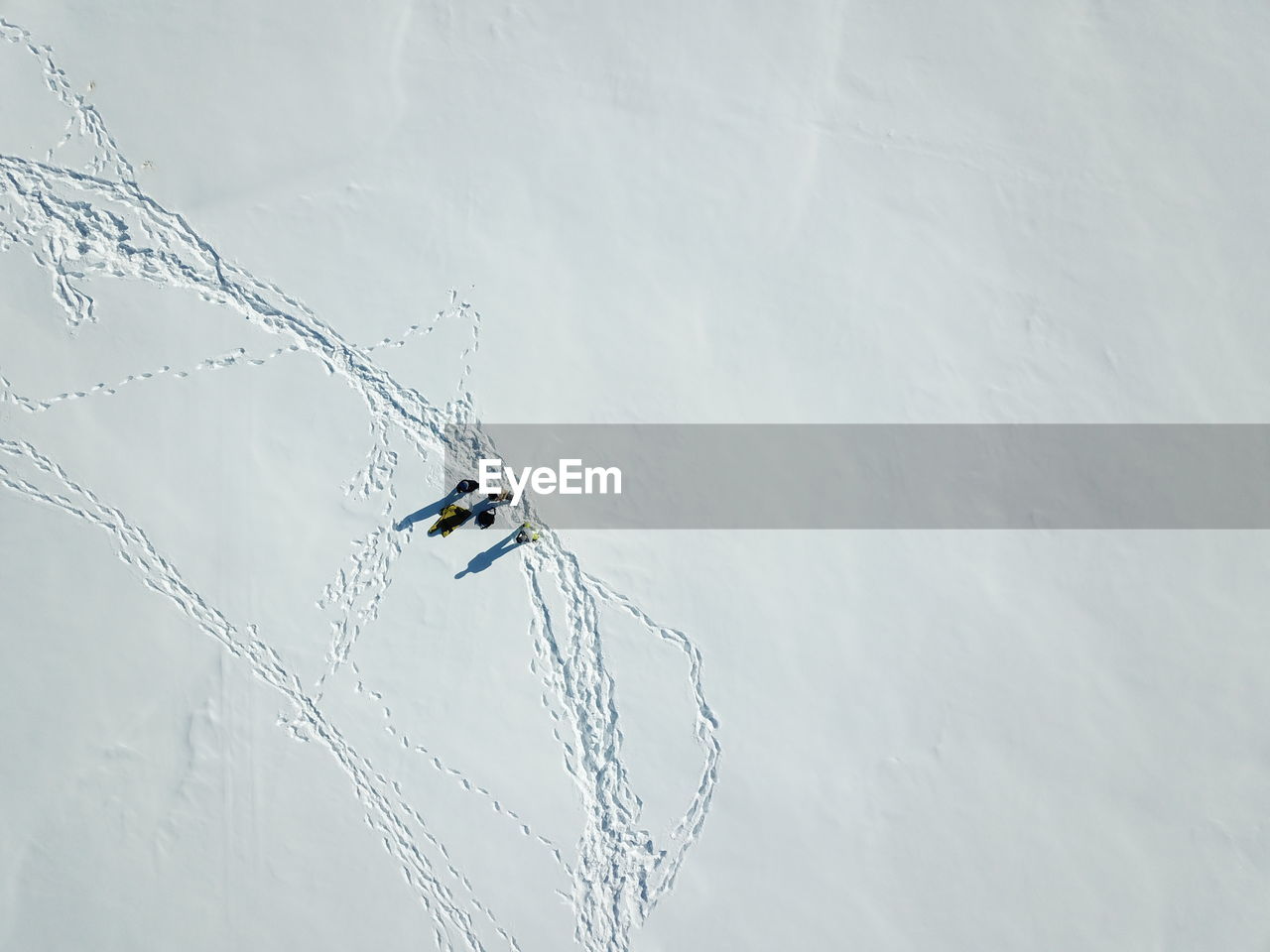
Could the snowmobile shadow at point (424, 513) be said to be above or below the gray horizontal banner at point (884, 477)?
below

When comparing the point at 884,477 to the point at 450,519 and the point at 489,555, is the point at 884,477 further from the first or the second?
the point at 450,519

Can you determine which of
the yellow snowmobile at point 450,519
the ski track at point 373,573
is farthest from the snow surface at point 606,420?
the yellow snowmobile at point 450,519

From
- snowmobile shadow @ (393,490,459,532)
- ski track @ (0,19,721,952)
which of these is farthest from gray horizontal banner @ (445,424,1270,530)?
ski track @ (0,19,721,952)

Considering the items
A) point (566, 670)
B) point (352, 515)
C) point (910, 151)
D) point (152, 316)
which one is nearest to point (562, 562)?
point (566, 670)

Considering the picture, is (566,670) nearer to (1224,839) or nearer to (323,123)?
(323,123)

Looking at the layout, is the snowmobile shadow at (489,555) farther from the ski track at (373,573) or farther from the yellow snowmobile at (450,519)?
the yellow snowmobile at (450,519)
